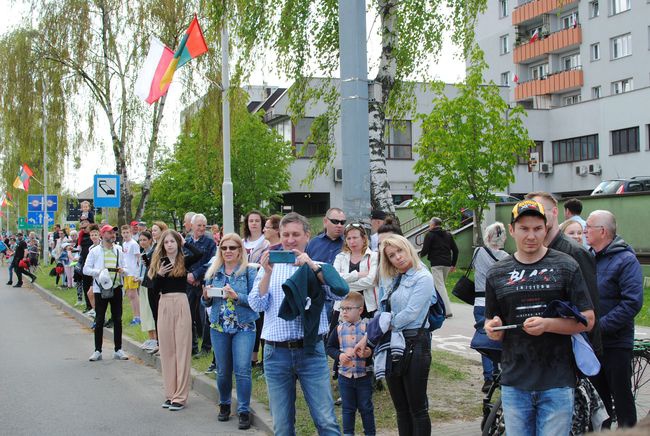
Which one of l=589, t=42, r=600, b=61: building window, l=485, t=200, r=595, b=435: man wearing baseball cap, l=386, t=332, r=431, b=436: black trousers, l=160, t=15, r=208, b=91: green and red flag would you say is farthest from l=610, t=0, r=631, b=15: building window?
l=485, t=200, r=595, b=435: man wearing baseball cap

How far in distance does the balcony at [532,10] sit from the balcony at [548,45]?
1.63m

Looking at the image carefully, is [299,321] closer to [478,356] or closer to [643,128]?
[478,356]

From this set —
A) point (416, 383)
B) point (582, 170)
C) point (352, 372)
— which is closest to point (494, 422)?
point (416, 383)

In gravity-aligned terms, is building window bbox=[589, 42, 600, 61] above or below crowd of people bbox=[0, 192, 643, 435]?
above

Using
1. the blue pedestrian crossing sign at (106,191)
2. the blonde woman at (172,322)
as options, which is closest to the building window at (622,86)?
the blue pedestrian crossing sign at (106,191)

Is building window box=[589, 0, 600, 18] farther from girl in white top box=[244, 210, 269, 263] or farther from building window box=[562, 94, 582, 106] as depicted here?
girl in white top box=[244, 210, 269, 263]

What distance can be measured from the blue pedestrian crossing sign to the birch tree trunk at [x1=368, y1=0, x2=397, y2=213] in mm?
10162

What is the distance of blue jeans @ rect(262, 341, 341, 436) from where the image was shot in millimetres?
5410

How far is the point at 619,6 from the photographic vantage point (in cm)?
4491

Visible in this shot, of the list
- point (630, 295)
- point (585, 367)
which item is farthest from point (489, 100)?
point (585, 367)

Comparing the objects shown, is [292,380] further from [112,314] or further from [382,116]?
[112,314]

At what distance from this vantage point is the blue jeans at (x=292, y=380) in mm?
5410

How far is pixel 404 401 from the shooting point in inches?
216

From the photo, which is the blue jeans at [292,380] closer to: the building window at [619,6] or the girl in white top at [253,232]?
the girl in white top at [253,232]
